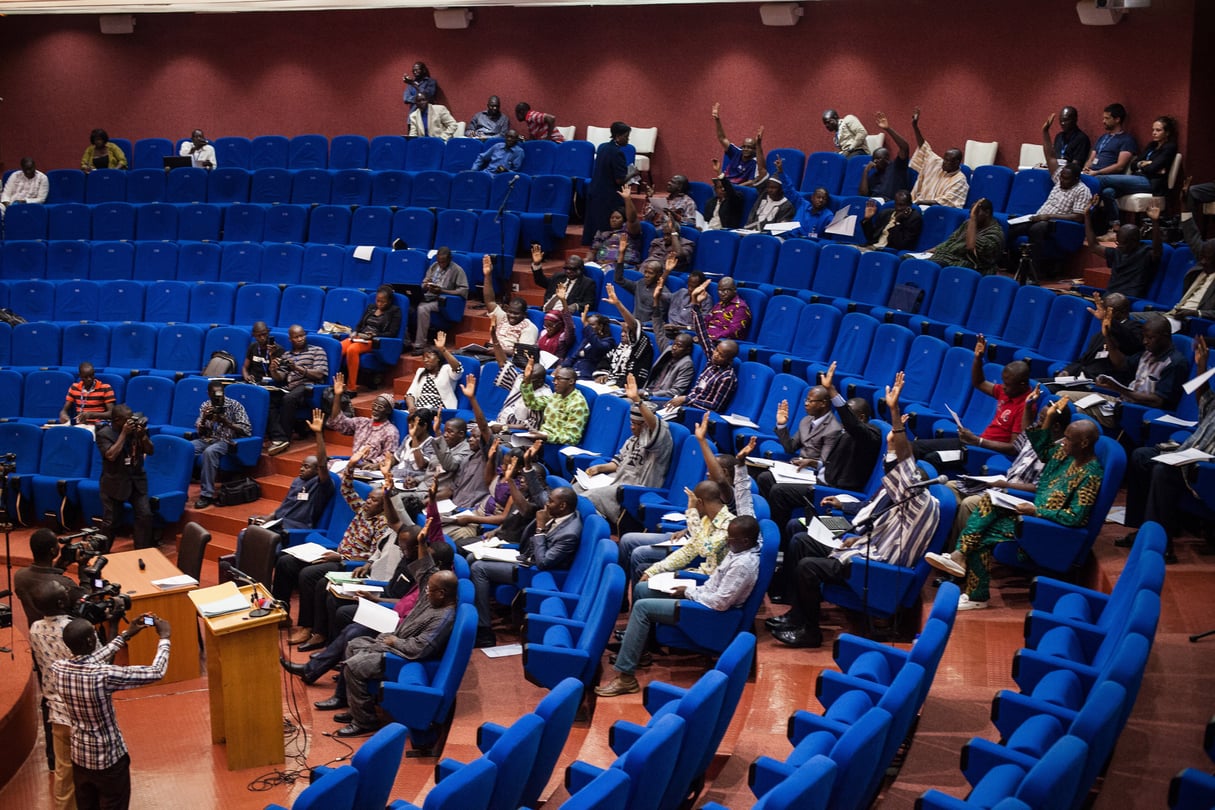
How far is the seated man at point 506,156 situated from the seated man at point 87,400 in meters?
3.95

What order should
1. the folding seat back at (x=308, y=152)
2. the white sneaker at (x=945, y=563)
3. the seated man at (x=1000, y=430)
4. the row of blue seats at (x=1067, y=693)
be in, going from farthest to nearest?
the folding seat back at (x=308, y=152), the seated man at (x=1000, y=430), the white sneaker at (x=945, y=563), the row of blue seats at (x=1067, y=693)

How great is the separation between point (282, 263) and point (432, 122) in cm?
284

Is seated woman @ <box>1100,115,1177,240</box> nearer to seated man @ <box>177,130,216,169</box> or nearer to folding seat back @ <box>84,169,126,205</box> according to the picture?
seated man @ <box>177,130,216,169</box>

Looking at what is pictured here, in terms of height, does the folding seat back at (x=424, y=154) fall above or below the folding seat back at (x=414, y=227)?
above

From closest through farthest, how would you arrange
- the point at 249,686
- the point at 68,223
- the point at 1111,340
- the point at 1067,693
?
the point at 1067,693 → the point at 249,686 → the point at 1111,340 → the point at 68,223

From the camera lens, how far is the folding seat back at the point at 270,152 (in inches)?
520

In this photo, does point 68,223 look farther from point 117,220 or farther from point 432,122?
point 432,122

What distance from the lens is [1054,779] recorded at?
10.1ft

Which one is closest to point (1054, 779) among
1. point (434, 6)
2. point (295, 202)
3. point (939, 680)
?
point (939, 680)

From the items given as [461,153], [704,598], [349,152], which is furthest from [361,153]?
[704,598]

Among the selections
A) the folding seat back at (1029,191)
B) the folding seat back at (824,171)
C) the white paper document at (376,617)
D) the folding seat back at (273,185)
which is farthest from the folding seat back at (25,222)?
the folding seat back at (1029,191)

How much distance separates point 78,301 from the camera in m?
10.7

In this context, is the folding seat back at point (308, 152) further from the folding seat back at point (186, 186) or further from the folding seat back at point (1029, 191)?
the folding seat back at point (1029, 191)

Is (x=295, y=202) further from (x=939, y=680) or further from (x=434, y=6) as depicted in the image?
(x=939, y=680)
